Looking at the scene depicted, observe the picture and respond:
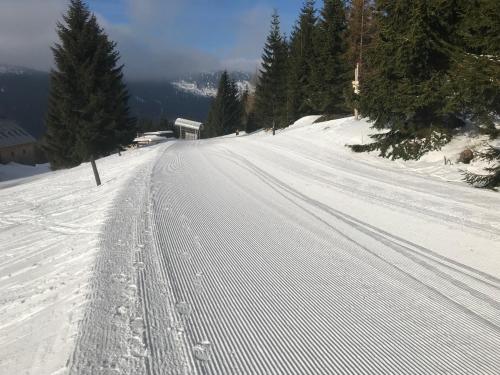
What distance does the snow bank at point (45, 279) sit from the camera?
123 inches

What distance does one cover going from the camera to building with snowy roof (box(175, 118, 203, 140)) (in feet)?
202

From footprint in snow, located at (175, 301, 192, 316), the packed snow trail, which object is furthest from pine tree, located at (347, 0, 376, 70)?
footprint in snow, located at (175, 301, 192, 316)

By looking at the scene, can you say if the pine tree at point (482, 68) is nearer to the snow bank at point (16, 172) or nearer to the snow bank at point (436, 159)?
the snow bank at point (436, 159)

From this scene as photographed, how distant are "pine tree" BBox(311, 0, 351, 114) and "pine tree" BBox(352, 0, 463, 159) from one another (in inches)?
538

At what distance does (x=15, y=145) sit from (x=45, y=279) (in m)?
62.8

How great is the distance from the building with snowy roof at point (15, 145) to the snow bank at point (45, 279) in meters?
53.1

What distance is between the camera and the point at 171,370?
2.84m

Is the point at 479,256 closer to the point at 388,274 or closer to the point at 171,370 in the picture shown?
the point at 388,274

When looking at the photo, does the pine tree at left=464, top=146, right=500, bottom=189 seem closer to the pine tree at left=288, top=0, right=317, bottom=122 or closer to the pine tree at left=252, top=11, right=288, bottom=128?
the pine tree at left=288, top=0, right=317, bottom=122

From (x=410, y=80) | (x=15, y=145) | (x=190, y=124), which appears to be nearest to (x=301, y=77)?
(x=410, y=80)

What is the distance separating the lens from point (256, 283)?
174 inches

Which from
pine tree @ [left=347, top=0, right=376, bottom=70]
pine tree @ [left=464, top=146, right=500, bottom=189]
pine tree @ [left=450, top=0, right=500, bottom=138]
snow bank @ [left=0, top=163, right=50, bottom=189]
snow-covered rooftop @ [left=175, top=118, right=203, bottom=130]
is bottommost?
snow bank @ [left=0, top=163, right=50, bottom=189]

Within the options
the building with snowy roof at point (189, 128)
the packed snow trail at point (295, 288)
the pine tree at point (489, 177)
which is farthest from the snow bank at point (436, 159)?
the building with snowy roof at point (189, 128)

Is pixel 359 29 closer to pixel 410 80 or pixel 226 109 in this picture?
pixel 410 80
